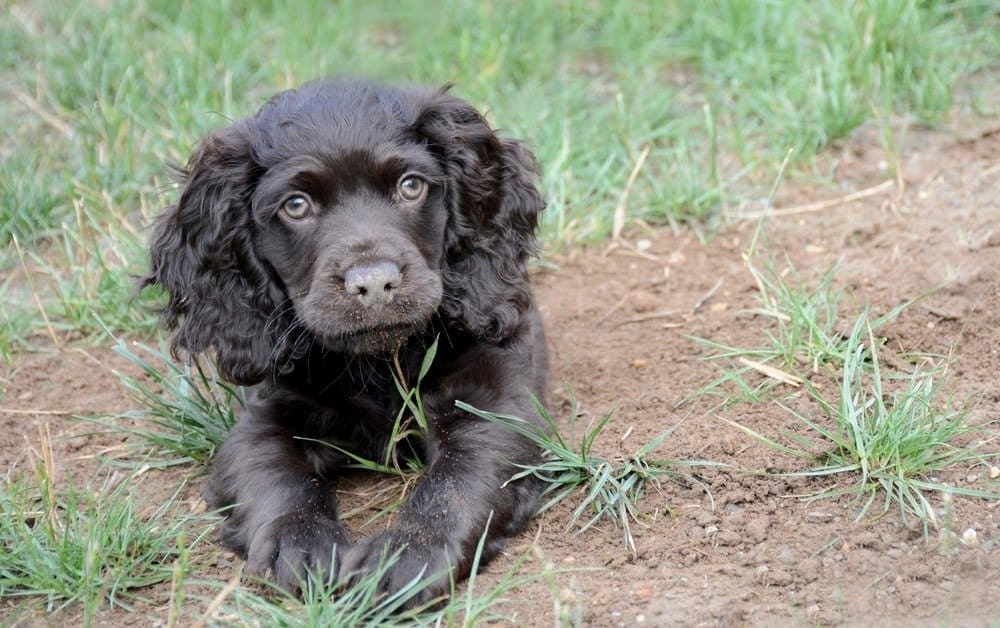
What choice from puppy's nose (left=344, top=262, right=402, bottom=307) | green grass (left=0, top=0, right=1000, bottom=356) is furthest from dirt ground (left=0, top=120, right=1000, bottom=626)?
puppy's nose (left=344, top=262, right=402, bottom=307)

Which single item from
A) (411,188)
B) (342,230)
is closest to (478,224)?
(411,188)

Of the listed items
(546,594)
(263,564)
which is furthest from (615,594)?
(263,564)

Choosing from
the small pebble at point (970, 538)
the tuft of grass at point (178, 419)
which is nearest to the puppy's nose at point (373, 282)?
the tuft of grass at point (178, 419)

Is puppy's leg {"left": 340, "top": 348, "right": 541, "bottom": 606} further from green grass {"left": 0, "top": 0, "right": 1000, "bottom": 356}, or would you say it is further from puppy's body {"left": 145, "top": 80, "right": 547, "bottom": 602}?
green grass {"left": 0, "top": 0, "right": 1000, "bottom": 356}

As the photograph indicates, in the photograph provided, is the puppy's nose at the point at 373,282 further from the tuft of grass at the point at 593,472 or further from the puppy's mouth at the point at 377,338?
the tuft of grass at the point at 593,472

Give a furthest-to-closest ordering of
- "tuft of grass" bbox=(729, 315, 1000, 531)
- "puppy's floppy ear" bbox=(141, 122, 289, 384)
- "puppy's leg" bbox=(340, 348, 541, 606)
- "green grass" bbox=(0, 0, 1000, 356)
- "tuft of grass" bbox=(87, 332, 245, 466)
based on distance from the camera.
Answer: "green grass" bbox=(0, 0, 1000, 356)
"tuft of grass" bbox=(87, 332, 245, 466)
"puppy's floppy ear" bbox=(141, 122, 289, 384)
"tuft of grass" bbox=(729, 315, 1000, 531)
"puppy's leg" bbox=(340, 348, 541, 606)

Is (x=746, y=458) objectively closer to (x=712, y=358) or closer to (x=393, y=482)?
(x=712, y=358)

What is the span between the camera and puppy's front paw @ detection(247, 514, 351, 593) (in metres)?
3.07

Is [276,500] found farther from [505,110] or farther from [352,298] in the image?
[505,110]

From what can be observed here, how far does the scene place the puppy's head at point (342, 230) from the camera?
3322mm

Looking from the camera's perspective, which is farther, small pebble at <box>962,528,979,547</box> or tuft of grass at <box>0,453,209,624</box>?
tuft of grass at <box>0,453,209,624</box>

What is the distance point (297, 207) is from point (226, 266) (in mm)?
331

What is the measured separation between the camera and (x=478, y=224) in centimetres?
379

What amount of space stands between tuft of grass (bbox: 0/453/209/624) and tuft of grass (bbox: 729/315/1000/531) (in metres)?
1.77
